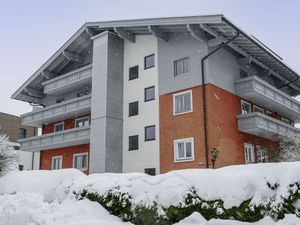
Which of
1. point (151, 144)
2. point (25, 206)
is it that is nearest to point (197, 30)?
point (151, 144)

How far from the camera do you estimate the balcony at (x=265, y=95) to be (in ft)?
80.6

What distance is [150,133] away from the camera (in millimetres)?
25172

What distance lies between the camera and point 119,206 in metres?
11.1

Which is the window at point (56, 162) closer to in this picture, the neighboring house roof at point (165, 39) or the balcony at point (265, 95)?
the neighboring house roof at point (165, 39)

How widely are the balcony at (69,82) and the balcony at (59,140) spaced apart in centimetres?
415

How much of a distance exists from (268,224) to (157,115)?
16.9m

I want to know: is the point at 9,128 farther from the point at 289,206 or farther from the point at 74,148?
the point at 289,206

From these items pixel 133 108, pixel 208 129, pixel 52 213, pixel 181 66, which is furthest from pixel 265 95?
pixel 52 213

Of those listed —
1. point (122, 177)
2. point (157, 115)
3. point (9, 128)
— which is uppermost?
point (9, 128)

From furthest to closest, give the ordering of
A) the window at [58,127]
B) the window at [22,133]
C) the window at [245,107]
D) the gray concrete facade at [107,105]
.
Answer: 1. the window at [22,133]
2. the window at [58,127]
3. the window at [245,107]
4. the gray concrete facade at [107,105]

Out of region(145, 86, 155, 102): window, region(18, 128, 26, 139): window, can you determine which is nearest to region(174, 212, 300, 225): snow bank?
region(145, 86, 155, 102): window

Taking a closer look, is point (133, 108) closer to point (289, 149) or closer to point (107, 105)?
point (107, 105)

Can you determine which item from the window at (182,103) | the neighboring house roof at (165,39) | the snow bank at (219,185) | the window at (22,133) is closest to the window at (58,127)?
the neighboring house roof at (165,39)

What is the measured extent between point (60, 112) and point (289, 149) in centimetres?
1810
